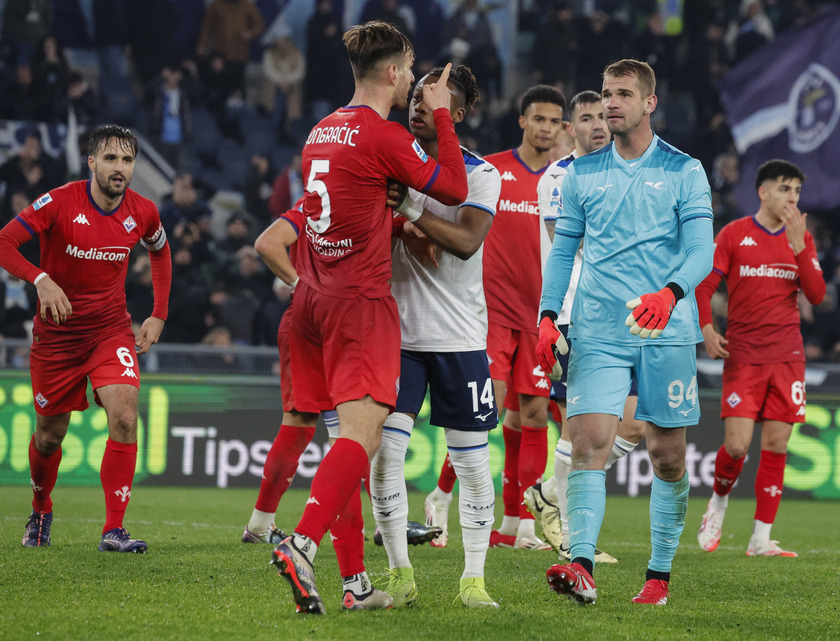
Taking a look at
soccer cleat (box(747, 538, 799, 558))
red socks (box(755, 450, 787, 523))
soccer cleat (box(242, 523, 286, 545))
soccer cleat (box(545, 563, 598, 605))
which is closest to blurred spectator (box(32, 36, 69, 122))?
soccer cleat (box(242, 523, 286, 545))

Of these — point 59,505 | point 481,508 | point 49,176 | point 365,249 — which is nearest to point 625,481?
point 59,505

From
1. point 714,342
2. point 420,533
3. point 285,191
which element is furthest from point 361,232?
point 285,191

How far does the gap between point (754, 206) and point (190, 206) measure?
→ 8.65 m

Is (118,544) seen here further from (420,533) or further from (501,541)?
(501,541)

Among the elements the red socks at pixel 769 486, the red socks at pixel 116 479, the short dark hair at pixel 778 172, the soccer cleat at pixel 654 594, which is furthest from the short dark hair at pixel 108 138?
the red socks at pixel 769 486

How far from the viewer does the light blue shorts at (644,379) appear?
4324 mm

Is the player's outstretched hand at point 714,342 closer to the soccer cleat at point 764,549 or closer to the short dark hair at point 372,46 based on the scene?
the soccer cleat at point 764,549

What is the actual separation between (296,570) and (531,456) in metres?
3.19

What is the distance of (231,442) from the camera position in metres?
10.1

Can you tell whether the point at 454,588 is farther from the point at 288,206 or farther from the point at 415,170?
the point at 288,206

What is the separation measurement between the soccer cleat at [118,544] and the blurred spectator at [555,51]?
12.1 metres

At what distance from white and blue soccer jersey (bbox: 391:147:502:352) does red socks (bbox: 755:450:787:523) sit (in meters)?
3.40

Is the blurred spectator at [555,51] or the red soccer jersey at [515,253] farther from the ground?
the blurred spectator at [555,51]

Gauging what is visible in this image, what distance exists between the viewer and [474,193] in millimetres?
4188
